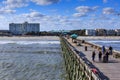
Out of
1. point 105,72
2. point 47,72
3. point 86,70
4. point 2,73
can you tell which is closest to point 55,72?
point 47,72

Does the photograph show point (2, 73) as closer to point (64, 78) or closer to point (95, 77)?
point (64, 78)

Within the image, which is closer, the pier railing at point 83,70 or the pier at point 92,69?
the pier railing at point 83,70

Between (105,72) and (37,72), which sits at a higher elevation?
(105,72)

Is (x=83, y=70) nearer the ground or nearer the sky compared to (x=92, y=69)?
nearer the ground

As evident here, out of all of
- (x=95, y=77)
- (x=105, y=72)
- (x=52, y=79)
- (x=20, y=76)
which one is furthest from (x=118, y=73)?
(x=20, y=76)

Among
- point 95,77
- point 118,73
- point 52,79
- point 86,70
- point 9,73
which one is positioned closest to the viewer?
point 95,77

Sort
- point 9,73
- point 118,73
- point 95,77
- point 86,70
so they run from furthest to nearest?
point 9,73
point 118,73
point 86,70
point 95,77

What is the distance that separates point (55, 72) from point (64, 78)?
3.30 meters

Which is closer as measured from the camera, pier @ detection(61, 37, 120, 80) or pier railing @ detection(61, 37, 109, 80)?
pier railing @ detection(61, 37, 109, 80)

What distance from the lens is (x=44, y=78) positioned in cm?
3281

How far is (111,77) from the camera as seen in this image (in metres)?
18.3

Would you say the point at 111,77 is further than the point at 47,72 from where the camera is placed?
No

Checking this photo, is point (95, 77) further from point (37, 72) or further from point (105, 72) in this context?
point (37, 72)

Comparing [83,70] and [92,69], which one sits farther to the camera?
[83,70]
